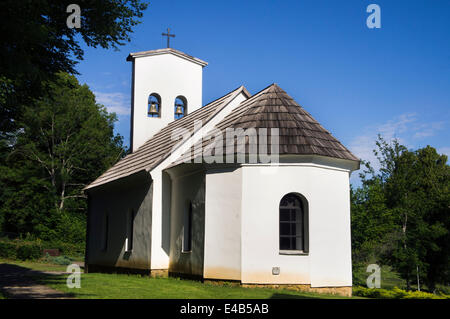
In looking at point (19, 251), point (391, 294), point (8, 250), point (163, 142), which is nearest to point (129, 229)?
point (163, 142)

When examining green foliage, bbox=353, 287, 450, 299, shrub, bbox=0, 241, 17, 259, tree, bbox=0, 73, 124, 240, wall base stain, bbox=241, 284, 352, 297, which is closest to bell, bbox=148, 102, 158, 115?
wall base stain, bbox=241, 284, 352, 297

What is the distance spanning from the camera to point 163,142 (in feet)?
65.8

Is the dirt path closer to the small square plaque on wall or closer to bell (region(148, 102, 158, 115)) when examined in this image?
the small square plaque on wall

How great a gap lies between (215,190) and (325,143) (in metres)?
3.78

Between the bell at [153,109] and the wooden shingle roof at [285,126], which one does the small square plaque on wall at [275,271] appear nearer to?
Result: the wooden shingle roof at [285,126]

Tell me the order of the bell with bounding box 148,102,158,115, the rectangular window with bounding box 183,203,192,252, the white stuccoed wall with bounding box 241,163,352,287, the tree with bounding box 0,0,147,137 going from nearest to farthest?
1. the tree with bounding box 0,0,147,137
2. the white stuccoed wall with bounding box 241,163,352,287
3. the rectangular window with bounding box 183,203,192,252
4. the bell with bounding box 148,102,158,115

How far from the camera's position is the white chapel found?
44.3 ft

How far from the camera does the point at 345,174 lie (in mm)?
14797

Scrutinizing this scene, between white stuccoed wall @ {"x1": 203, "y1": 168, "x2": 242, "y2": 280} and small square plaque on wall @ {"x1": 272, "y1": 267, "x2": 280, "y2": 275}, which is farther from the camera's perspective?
white stuccoed wall @ {"x1": 203, "y1": 168, "x2": 242, "y2": 280}

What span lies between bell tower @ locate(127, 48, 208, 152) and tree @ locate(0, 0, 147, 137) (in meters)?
9.57

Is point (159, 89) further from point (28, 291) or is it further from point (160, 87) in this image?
point (28, 291)

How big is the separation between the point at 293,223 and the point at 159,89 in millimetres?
12429
